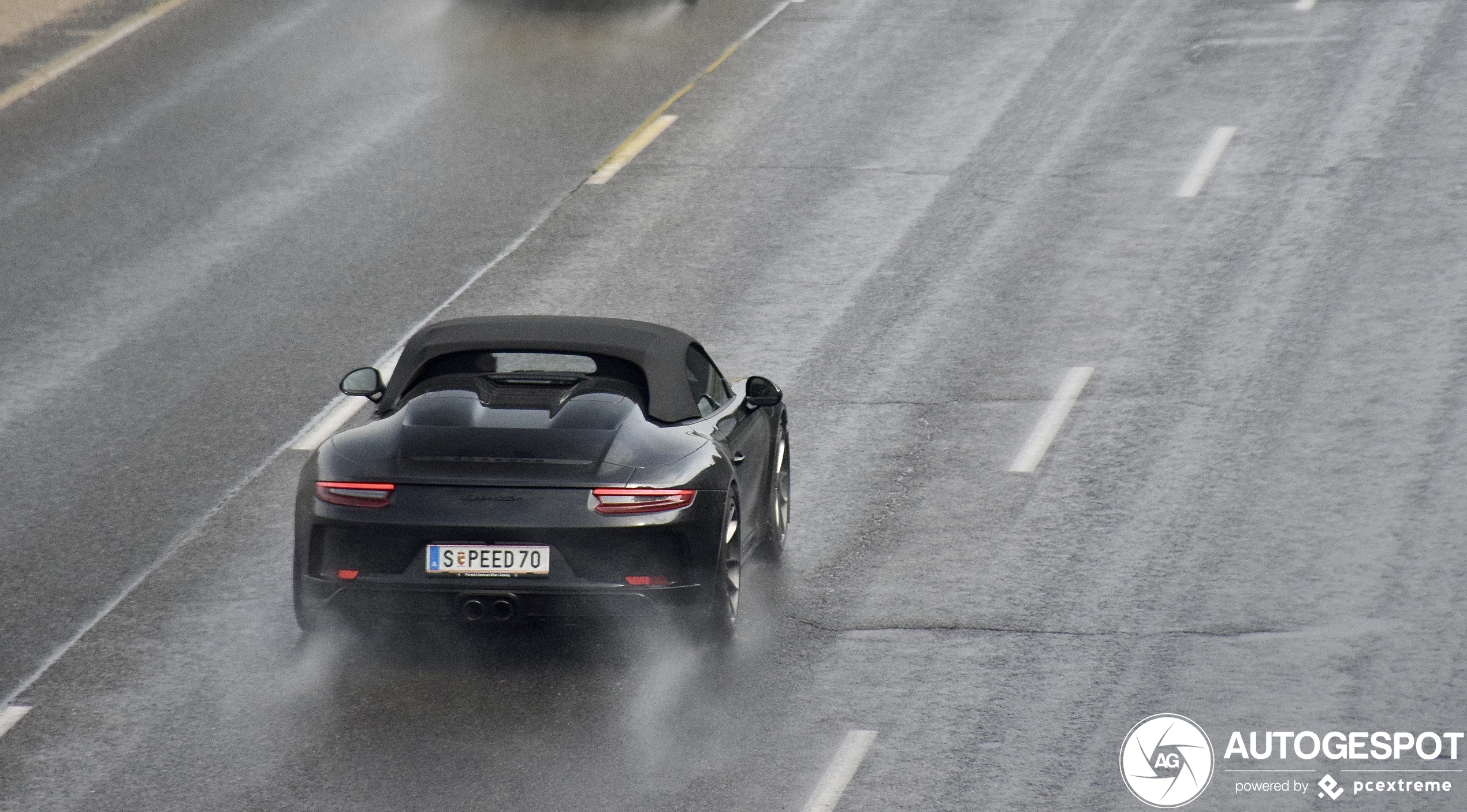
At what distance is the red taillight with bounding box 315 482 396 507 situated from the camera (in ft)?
26.4

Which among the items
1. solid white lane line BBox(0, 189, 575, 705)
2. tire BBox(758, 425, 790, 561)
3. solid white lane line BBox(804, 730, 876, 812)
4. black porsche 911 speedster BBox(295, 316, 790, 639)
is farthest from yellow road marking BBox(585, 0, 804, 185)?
solid white lane line BBox(804, 730, 876, 812)

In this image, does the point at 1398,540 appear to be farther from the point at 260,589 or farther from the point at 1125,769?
the point at 260,589

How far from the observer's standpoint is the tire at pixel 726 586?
27.4 ft

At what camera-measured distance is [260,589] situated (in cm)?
958

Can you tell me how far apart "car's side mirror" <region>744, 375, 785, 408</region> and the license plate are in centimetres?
190

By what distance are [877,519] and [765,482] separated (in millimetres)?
1072

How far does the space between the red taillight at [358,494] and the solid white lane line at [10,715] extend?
1.54 m

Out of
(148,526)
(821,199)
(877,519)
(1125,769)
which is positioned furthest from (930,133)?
(1125,769)

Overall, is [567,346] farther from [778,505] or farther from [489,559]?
[778,505]

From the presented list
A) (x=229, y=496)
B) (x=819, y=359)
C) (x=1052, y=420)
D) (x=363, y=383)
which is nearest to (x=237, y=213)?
(x=819, y=359)

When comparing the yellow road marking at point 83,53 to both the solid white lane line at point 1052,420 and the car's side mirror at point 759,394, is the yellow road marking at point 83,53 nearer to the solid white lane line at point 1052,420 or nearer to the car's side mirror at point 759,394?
the solid white lane line at point 1052,420

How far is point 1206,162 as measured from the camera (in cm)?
1708

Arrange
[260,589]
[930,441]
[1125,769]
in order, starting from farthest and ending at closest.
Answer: [930,441] < [260,589] < [1125,769]

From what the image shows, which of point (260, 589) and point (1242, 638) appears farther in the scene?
point (260, 589)
